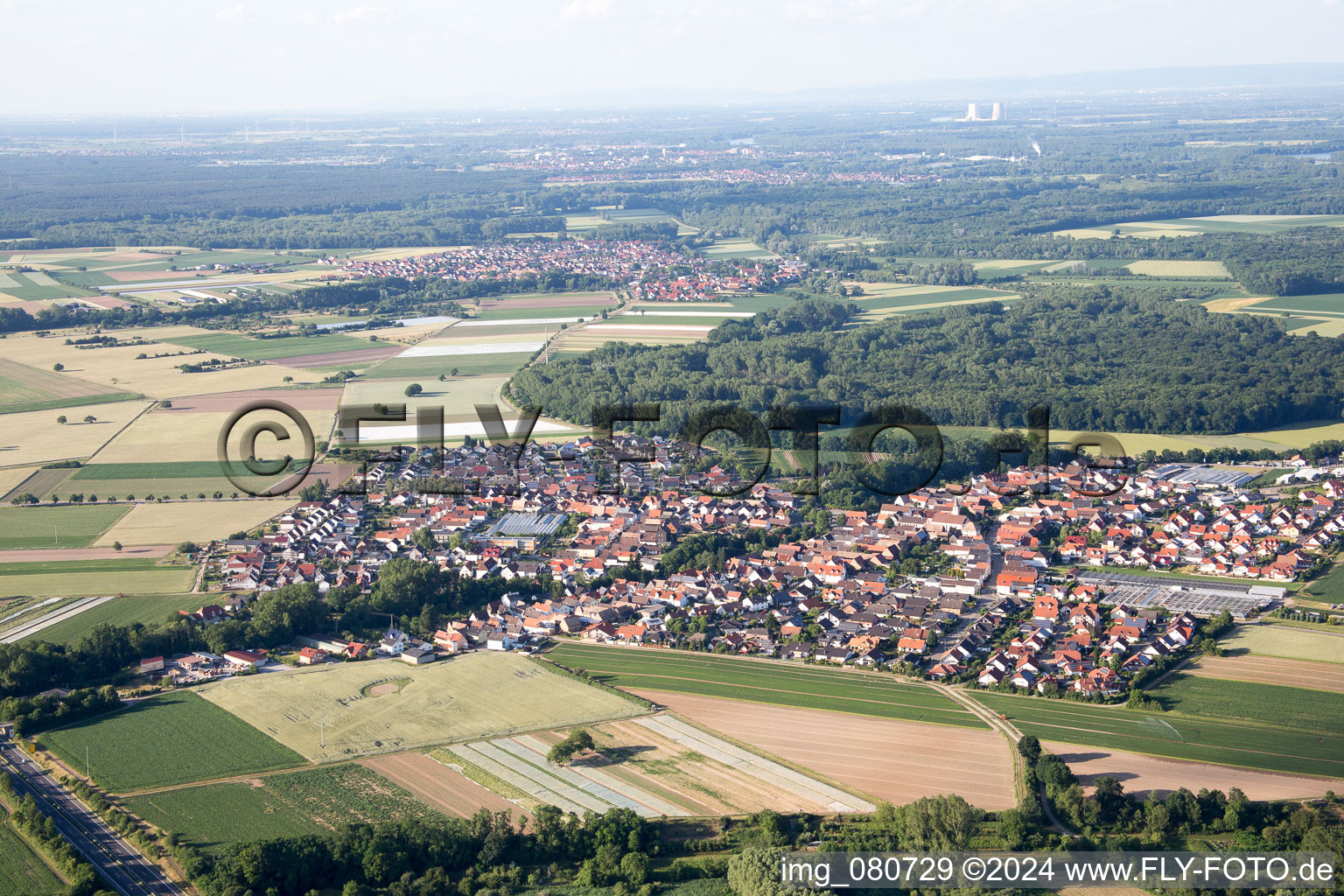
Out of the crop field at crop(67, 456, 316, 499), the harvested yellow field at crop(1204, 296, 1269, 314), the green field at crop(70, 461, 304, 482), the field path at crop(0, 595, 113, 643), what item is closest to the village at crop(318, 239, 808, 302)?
the harvested yellow field at crop(1204, 296, 1269, 314)

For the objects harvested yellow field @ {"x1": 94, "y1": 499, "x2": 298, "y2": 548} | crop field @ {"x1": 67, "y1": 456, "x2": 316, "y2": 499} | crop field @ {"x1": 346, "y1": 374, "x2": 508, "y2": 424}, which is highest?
crop field @ {"x1": 346, "y1": 374, "x2": 508, "y2": 424}

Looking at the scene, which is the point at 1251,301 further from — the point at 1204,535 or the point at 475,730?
the point at 475,730

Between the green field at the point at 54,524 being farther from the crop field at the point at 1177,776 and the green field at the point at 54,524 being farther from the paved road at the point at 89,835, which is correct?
the crop field at the point at 1177,776

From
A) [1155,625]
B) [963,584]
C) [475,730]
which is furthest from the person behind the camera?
[963,584]

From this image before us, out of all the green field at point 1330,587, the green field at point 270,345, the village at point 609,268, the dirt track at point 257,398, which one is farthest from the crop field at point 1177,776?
the village at point 609,268

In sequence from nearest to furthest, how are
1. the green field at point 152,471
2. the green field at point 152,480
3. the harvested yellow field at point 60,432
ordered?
the green field at point 152,480 → the green field at point 152,471 → the harvested yellow field at point 60,432

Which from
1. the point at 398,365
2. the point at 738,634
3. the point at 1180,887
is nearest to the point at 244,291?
the point at 398,365

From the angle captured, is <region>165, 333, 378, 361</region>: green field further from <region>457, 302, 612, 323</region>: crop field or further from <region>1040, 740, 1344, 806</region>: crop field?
<region>1040, 740, 1344, 806</region>: crop field
